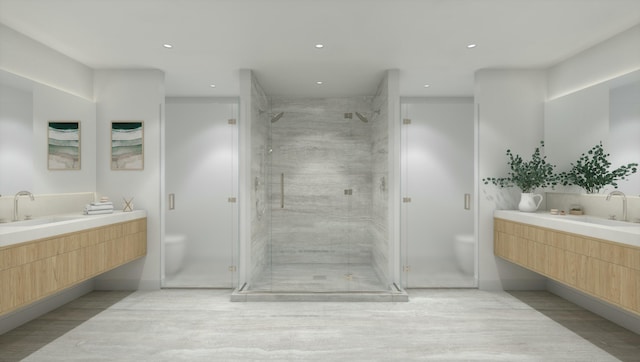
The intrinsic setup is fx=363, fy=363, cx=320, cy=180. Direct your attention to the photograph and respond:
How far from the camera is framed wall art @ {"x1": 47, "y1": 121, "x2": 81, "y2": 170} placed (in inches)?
151

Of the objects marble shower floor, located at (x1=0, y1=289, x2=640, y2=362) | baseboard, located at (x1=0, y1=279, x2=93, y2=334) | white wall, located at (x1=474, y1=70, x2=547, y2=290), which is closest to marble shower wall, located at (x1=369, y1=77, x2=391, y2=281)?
marble shower floor, located at (x1=0, y1=289, x2=640, y2=362)

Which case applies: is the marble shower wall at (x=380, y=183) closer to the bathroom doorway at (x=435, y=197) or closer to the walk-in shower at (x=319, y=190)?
the walk-in shower at (x=319, y=190)

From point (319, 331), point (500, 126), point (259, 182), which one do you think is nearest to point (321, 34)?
point (259, 182)

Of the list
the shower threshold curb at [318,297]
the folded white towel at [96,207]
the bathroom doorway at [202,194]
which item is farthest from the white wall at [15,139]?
the shower threshold curb at [318,297]

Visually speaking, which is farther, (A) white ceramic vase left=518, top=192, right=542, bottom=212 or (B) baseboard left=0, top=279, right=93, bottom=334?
(A) white ceramic vase left=518, top=192, right=542, bottom=212

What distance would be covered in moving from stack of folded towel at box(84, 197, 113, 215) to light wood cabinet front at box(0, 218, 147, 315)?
24 centimetres

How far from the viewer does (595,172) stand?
377 cm

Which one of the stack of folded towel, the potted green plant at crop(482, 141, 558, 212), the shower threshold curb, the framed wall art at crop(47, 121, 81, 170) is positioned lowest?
the shower threshold curb

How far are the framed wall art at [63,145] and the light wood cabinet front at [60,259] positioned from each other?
0.91 m

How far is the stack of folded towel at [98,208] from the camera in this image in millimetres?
3850

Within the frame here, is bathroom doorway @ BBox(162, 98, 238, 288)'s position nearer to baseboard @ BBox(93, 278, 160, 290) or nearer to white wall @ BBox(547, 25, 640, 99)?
baseboard @ BBox(93, 278, 160, 290)

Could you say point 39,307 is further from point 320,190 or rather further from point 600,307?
point 600,307

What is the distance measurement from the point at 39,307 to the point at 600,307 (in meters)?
5.48

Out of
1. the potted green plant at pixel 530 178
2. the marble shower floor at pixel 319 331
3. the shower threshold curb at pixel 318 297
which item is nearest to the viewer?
the marble shower floor at pixel 319 331
